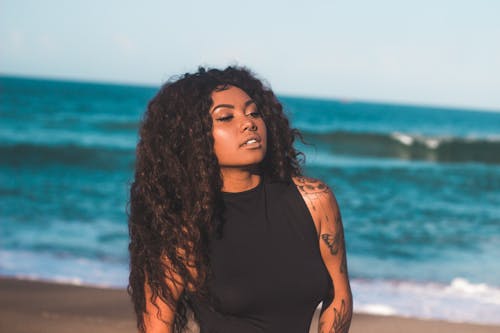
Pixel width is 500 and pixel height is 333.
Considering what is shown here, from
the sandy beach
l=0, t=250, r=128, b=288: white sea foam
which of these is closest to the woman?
the sandy beach

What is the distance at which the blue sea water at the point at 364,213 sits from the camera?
7312 millimetres

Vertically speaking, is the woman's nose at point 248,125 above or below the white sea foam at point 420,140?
above

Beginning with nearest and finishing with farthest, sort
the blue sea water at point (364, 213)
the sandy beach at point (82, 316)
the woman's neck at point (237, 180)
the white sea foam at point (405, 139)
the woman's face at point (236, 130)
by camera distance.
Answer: the woman's face at point (236, 130) < the woman's neck at point (237, 180) < the sandy beach at point (82, 316) < the blue sea water at point (364, 213) < the white sea foam at point (405, 139)

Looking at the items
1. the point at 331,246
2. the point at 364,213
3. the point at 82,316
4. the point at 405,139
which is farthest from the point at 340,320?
the point at 405,139

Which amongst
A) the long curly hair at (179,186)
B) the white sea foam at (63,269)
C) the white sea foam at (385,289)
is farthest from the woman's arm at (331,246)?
the white sea foam at (63,269)

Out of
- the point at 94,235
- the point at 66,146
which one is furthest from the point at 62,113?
the point at 94,235

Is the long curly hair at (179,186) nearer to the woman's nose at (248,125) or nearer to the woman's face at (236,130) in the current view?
the woman's face at (236,130)

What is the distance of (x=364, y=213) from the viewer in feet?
40.3

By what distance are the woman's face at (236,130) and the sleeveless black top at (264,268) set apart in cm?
20

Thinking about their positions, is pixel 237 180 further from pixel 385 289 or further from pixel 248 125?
pixel 385 289

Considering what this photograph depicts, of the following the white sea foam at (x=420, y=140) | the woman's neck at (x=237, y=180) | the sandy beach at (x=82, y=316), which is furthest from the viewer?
the white sea foam at (x=420, y=140)

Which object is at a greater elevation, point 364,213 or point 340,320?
point 340,320

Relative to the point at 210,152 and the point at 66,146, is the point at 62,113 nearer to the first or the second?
the point at 66,146

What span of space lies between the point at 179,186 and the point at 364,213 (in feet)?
32.0
